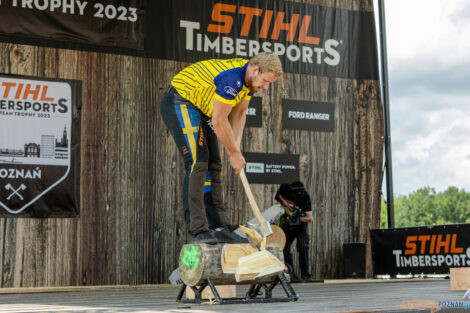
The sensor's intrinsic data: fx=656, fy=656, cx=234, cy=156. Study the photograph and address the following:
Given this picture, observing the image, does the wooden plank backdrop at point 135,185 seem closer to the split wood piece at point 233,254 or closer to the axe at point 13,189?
the axe at point 13,189

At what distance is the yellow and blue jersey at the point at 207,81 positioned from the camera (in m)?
3.84

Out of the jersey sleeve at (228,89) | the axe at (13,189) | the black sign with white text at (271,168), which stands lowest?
the axe at (13,189)

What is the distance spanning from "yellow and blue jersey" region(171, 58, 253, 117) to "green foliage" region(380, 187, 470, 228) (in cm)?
7666

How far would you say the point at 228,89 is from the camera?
3.70 m

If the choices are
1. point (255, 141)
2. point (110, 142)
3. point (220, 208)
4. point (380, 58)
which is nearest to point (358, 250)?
point (255, 141)

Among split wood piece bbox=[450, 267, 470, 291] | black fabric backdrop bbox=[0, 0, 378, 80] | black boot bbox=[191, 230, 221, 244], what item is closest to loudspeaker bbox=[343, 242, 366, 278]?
black fabric backdrop bbox=[0, 0, 378, 80]

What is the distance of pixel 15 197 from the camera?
24.3 ft

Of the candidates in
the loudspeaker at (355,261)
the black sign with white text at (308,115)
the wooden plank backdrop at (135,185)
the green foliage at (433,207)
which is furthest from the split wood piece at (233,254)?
the green foliage at (433,207)

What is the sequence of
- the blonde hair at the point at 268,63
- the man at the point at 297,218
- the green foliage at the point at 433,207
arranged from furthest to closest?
the green foliage at the point at 433,207, the man at the point at 297,218, the blonde hair at the point at 268,63

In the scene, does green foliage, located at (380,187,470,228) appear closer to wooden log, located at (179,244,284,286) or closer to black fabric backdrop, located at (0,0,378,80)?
black fabric backdrop, located at (0,0,378,80)

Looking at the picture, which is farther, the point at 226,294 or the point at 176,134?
the point at 226,294

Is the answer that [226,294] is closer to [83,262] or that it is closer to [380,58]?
[83,262]

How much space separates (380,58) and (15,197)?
17.6 feet

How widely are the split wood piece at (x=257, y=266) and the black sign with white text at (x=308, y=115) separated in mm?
5147
